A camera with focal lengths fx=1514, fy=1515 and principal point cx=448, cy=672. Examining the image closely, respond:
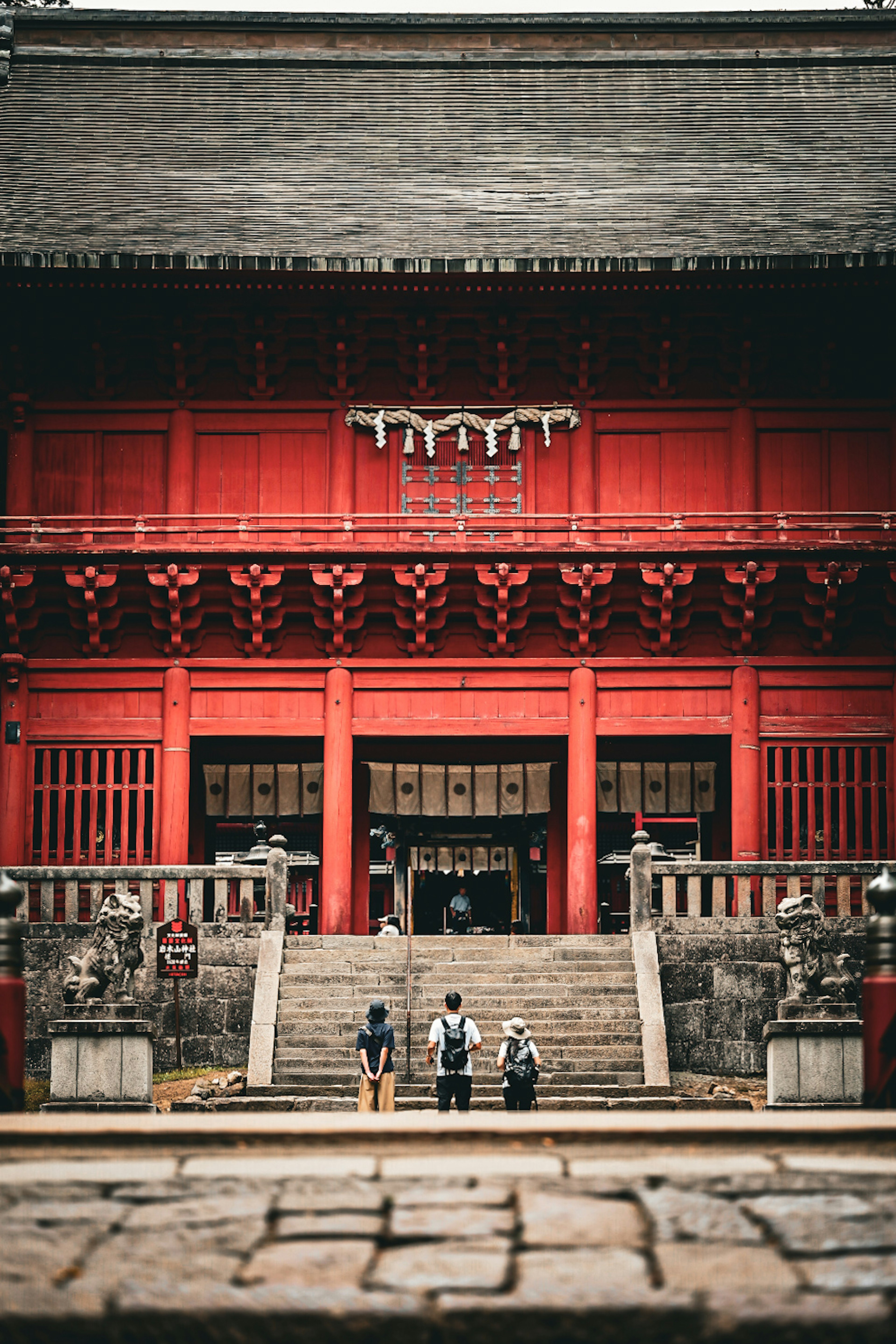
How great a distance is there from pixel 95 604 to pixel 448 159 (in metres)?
9.89

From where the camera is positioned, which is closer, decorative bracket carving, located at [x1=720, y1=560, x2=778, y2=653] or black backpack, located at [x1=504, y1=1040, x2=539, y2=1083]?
black backpack, located at [x1=504, y1=1040, x2=539, y2=1083]

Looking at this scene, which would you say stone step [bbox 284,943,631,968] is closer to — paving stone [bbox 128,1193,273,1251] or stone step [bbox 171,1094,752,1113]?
stone step [bbox 171,1094,752,1113]

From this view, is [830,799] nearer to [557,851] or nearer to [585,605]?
[585,605]

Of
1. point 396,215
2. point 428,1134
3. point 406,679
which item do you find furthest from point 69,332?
point 428,1134

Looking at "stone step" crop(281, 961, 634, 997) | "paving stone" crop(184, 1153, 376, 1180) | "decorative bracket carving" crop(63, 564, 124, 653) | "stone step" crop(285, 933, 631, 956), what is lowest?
"stone step" crop(281, 961, 634, 997)

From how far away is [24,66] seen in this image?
1078 inches

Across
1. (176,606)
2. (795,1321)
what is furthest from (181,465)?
(795,1321)

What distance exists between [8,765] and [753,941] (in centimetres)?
1008

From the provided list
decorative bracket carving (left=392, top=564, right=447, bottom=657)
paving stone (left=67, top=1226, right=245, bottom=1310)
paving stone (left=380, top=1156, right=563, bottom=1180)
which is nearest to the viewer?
paving stone (left=67, top=1226, right=245, bottom=1310)

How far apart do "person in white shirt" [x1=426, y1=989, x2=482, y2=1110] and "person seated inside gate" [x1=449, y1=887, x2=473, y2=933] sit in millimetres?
13759

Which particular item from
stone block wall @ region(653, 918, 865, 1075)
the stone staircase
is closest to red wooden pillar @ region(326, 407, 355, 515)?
the stone staircase

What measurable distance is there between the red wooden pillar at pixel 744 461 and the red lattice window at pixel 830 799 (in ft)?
11.3

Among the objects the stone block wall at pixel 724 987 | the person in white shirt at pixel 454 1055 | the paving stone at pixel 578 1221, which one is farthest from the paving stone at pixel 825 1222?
the stone block wall at pixel 724 987

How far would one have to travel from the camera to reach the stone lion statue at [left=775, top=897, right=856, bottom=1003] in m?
15.0
